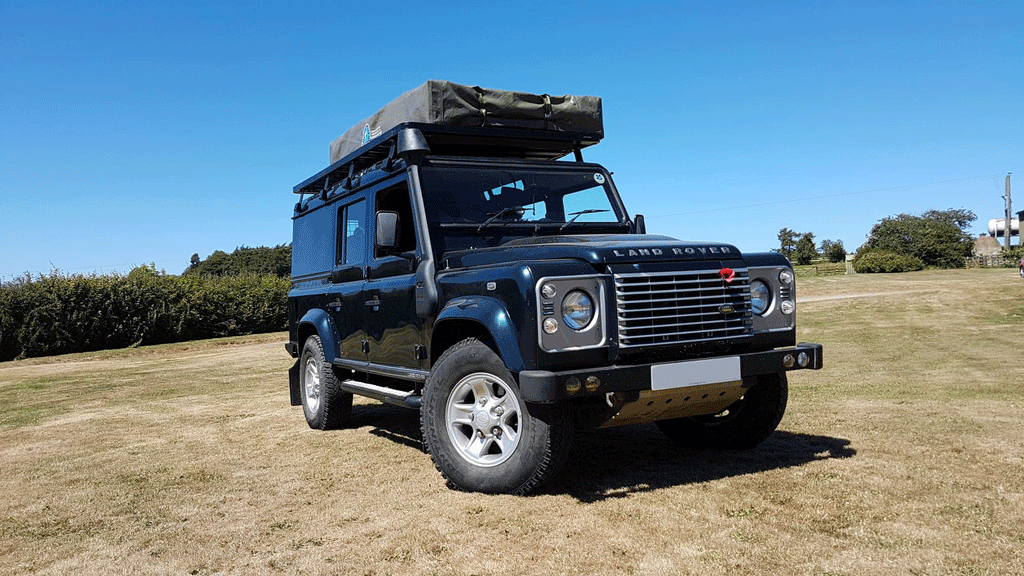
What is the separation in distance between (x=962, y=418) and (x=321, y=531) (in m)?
5.67

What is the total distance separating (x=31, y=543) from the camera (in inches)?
177

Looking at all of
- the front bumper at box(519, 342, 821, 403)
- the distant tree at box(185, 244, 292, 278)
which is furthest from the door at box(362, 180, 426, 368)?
the distant tree at box(185, 244, 292, 278)

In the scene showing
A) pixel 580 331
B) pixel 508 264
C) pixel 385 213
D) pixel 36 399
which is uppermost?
pixel 385 213

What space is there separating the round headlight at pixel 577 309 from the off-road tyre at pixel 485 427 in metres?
0.49

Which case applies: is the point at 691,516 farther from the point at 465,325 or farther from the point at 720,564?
the point at 465,325

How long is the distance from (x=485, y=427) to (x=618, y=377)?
3.23 feet

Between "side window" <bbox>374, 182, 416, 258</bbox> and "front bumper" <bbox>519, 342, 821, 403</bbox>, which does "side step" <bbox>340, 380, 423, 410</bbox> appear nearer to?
"side window" <bbox>374, 182, 416, 258</bbox>

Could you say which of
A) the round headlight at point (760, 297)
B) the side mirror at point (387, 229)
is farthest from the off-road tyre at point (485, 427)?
the round headlight at point (760, 297)

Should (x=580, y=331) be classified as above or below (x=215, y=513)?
above

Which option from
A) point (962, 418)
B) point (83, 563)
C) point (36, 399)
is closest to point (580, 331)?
point (83, 563)

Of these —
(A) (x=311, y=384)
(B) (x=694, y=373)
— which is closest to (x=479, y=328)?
Result: (B) (x=694, y=373)

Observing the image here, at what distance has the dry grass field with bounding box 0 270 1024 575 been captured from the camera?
12.6ft

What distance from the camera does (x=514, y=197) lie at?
6355mm

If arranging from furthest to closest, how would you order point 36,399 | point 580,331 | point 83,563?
point 36,399 → point 580,331 → point 83,563
